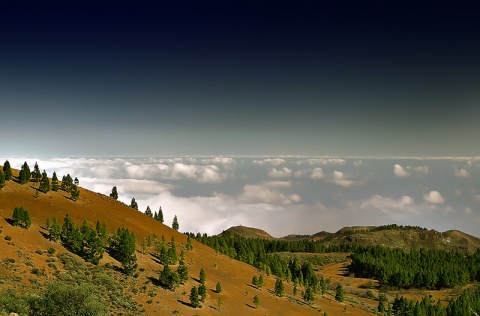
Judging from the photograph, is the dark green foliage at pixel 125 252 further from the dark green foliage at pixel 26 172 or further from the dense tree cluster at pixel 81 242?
the dark green foliage at pixel 26 172

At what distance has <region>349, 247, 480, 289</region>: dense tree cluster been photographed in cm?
14762

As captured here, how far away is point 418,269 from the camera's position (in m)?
162

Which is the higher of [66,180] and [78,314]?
[66,180]

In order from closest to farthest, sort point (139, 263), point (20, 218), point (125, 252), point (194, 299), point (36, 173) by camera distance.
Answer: point (194, 299) < point (20, 218) < point (125, 252) < point (139, 263) < point (36, 173)

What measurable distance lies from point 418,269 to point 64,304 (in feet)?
542

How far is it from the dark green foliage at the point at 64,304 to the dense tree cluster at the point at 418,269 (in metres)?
143

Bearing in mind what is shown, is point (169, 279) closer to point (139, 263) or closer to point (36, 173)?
point (139, 263)

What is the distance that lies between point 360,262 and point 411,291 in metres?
33.3

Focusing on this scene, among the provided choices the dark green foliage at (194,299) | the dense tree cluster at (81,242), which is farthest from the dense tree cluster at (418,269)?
the dense tree cluster at (81,242)

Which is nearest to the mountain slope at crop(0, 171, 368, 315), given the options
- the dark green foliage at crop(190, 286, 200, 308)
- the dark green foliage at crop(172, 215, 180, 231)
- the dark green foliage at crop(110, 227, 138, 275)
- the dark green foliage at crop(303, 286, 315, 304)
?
the dark green foliage at crop(190, 286, 200, 308)

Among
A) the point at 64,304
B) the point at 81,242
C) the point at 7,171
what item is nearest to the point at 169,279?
the point at 81,242

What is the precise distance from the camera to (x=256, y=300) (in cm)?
8225

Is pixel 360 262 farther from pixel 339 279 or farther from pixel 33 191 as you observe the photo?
pixel 33 191

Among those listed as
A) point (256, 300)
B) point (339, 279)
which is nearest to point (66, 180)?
point (256, 300)
